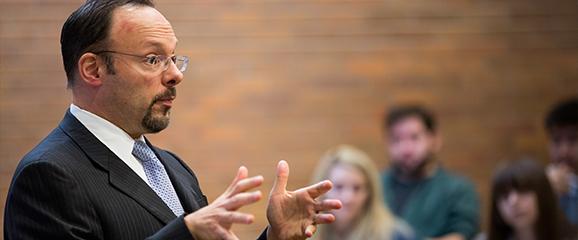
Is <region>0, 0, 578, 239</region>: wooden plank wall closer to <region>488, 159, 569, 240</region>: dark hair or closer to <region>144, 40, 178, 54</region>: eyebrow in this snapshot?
<region>488, 159, 569, 240</region>: dark hair

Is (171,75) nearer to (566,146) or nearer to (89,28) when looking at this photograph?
(89,28)

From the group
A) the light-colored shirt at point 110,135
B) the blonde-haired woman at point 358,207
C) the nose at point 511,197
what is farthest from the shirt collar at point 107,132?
the blonde-haired woman at point 358,207

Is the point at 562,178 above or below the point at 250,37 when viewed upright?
below

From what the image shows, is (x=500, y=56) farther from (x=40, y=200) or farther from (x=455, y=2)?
(x=40, y=200)

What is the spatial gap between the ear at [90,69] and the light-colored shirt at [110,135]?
0.23ft

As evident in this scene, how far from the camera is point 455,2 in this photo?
19.2 feet

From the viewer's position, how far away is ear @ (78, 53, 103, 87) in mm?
2113

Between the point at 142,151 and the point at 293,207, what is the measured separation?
364mm

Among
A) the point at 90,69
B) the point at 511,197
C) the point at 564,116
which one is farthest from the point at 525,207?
the point at 90,69

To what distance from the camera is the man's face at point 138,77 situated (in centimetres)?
212

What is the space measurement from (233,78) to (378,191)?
1496 millimetres

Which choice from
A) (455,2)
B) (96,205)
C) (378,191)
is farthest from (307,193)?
(455,2)

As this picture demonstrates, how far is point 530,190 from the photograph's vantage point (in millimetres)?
3992

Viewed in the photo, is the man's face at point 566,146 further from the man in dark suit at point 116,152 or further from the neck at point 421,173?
the man in dark suit at point 116,152
